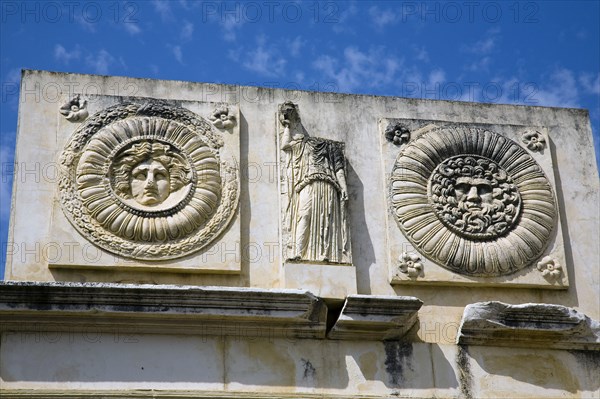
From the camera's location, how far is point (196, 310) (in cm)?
1047

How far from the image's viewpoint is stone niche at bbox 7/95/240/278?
10914 millimetres

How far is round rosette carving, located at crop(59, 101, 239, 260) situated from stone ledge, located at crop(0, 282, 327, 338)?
2.24 feet

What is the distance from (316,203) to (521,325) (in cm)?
225

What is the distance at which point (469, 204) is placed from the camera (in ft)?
38.9

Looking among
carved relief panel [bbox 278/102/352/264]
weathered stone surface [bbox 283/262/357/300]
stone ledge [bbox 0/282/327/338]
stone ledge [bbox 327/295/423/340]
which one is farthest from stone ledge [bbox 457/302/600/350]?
stone ledge [bbox 0/282/327/338]

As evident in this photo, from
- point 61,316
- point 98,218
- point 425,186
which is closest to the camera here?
point 61,316

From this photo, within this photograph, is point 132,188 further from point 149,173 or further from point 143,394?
point 143,394

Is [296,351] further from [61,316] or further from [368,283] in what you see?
[61,316]

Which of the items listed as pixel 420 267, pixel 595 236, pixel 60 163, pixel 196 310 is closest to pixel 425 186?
pixel 420 267

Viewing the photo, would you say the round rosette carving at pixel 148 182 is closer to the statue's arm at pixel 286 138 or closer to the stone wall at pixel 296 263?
the stone wall at pixel 296 263

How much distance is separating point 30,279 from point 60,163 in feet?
3.95

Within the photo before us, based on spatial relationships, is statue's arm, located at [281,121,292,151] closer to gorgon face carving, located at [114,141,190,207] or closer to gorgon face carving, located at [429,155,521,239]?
gorgon face carving, located at [114,141,190,207]

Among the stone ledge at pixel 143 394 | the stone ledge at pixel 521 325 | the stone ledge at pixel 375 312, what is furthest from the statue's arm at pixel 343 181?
the stone ledge at pixel 143 394

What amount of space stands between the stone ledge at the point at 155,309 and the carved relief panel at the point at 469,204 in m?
1.31
